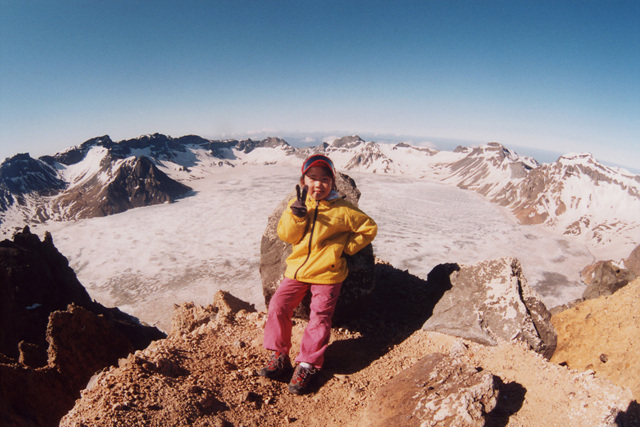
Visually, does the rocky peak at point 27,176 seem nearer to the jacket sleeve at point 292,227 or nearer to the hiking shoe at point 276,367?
the jacket sleeve at point 292,227

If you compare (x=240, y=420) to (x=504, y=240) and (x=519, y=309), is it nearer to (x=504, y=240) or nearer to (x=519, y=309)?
(x=519, y=309)

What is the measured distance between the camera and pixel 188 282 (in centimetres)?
3853

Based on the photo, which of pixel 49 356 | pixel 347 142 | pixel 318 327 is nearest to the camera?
pixel 318 327

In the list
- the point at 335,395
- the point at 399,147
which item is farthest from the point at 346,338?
the point at 399,147

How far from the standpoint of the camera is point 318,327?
15.6ft

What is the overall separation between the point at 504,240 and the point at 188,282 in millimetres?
53335

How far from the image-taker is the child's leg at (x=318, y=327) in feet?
14.7

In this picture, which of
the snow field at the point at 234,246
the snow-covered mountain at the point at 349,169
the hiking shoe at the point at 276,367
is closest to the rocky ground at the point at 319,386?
the hiking shoe at the point at 276,367

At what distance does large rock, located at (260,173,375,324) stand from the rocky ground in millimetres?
551

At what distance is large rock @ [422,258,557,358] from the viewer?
524 centimetres

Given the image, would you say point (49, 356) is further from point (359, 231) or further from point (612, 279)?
point (612, 279)

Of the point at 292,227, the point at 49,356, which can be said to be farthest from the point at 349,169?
the point at 292,227

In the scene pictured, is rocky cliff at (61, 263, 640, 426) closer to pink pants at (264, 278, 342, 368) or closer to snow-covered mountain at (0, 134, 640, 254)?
pink pants at (264, 278, 342, 368)

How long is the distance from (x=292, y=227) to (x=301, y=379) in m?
2.20
